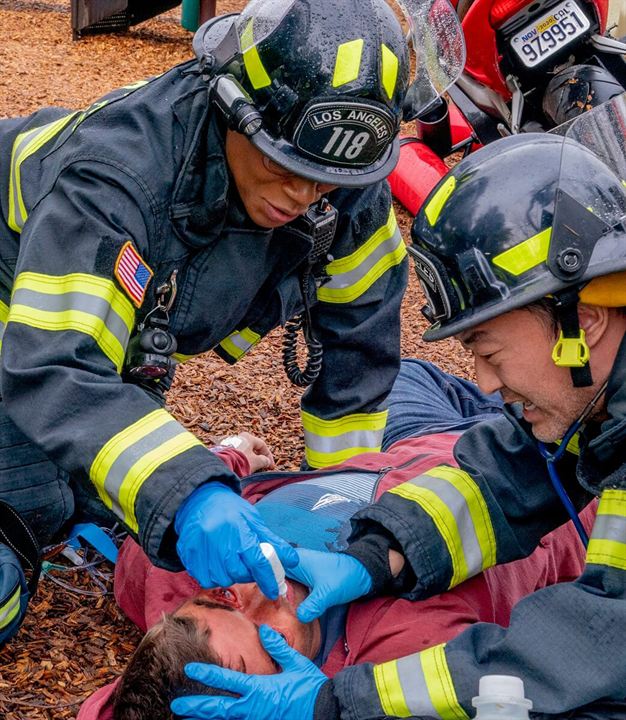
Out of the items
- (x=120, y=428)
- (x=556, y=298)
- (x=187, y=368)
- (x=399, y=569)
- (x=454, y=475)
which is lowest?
(x=187, y=368)

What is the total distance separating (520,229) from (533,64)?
3986 millimetres

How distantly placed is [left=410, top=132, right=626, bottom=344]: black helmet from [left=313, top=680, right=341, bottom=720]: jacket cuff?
947mm

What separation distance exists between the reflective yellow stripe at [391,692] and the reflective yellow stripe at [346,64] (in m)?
Answer: 1.58

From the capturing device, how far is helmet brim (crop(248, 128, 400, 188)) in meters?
2.97

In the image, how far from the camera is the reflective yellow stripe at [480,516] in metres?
3.01

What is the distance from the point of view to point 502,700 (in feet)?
7.00

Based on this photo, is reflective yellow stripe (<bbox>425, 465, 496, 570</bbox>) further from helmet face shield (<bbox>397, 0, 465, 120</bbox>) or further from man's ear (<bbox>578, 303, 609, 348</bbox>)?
helmet face shield (<bbox>397, 0, 465, 120</bbox>)

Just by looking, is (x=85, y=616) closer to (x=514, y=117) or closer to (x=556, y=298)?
(x=556, y=298)

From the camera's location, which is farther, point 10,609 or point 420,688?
point 10,609

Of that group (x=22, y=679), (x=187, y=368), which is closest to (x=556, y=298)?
(x=22, y=679)

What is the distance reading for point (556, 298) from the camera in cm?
246

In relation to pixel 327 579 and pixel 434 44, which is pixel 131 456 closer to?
pixel 327 579

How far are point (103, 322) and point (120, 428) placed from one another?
320 mm

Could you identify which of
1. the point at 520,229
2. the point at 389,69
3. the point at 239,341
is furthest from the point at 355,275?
the point at 520,229
